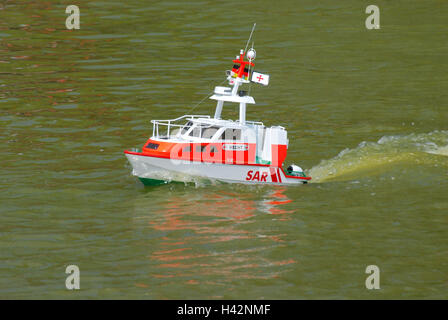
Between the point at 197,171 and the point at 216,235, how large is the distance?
16.1 ft

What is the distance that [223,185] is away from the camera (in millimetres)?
29094

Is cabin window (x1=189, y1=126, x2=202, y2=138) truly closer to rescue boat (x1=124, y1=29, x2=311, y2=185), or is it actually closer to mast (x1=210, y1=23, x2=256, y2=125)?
rescue boat (x1=124, y1=29, x2=311, y2=185)

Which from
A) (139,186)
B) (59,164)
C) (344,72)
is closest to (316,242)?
(139,186)

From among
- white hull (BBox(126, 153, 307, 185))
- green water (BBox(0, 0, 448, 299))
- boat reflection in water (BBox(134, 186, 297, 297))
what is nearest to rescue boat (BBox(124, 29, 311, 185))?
white hull (BBox(126, 153, 307, 185))

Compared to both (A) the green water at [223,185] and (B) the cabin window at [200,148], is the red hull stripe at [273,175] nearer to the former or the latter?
(A) the green water at [223,185]

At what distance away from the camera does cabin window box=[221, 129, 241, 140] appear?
28.9 meters

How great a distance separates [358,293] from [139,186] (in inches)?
443

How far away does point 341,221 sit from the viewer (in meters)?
25.5

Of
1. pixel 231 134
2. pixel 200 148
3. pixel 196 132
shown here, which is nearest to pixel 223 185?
pixel 200 148

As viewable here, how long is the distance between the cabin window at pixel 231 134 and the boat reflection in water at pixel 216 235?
184 centimetres

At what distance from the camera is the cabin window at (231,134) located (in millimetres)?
28891

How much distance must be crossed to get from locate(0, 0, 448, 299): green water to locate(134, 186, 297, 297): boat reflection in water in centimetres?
7

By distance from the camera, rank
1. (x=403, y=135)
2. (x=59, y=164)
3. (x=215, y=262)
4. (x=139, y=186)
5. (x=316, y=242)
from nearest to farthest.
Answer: (x=215, y=262) < (x=316, y=242) < (x=139, y=186) < (x=59, y=164) < (x=403, y=135)

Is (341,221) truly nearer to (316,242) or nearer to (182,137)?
(316,242)
